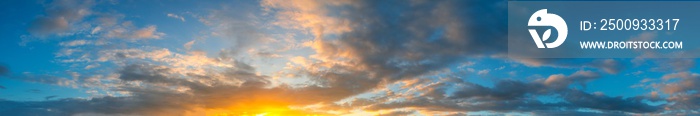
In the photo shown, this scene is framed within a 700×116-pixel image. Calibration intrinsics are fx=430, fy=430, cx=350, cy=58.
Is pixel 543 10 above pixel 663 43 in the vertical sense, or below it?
above

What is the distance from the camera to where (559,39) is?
68500mm

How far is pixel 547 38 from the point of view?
69125 mm

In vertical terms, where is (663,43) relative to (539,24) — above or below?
below

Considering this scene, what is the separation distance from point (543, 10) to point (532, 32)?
5305mm

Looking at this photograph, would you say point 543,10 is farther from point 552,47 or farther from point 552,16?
point 552,47

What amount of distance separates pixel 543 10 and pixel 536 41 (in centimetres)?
659

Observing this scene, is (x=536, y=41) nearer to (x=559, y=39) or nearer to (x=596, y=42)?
(x=559, y=39)

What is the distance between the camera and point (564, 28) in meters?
67.9

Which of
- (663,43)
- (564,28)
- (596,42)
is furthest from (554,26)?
(663,43)

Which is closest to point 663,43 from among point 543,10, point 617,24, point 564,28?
point 617,24

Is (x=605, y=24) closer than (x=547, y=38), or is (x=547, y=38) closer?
(x=605, y=24)

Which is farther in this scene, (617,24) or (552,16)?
(552,16)

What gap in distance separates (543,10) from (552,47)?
7.64 metres

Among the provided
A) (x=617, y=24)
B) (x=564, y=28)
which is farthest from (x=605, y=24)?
(x=564, y=28)
